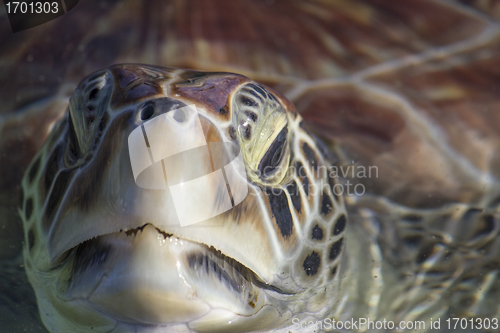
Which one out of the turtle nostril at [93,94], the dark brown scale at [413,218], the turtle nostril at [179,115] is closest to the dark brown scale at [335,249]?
the dark brown scale at [413,218]

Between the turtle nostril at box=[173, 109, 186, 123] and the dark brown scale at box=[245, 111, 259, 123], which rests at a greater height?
the turtle nostril at box=[173, 109, 186, 123]

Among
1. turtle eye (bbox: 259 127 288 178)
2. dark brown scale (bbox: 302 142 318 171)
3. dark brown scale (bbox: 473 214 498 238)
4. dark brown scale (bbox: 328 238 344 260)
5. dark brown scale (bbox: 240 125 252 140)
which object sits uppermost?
dark brown scale (bbox: 240 125 252 140)

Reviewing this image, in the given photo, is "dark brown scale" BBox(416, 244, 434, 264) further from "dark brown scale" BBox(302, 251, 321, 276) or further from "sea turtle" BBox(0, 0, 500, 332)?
"dark brown scale" BBox(302, 251, 321, 276)

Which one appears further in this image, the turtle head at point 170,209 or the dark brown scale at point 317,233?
the dark brown scale at point 317,233

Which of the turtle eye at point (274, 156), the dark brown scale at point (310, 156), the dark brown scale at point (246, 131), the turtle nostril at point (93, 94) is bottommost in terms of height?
the dark brown scale at point (310, 156)

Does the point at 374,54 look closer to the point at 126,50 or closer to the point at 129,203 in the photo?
the point at 126,50

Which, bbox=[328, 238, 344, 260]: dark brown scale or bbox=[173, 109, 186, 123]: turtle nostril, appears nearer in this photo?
bbox=[173, 109, 186, 123]: turtle nostril

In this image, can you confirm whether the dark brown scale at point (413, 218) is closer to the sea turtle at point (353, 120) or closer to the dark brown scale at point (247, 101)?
the sea turtle at point (353, 120)

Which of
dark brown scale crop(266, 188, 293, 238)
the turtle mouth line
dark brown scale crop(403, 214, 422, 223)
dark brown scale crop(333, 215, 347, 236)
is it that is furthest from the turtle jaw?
dark brown scale crop(403, 214, 422, 223)
